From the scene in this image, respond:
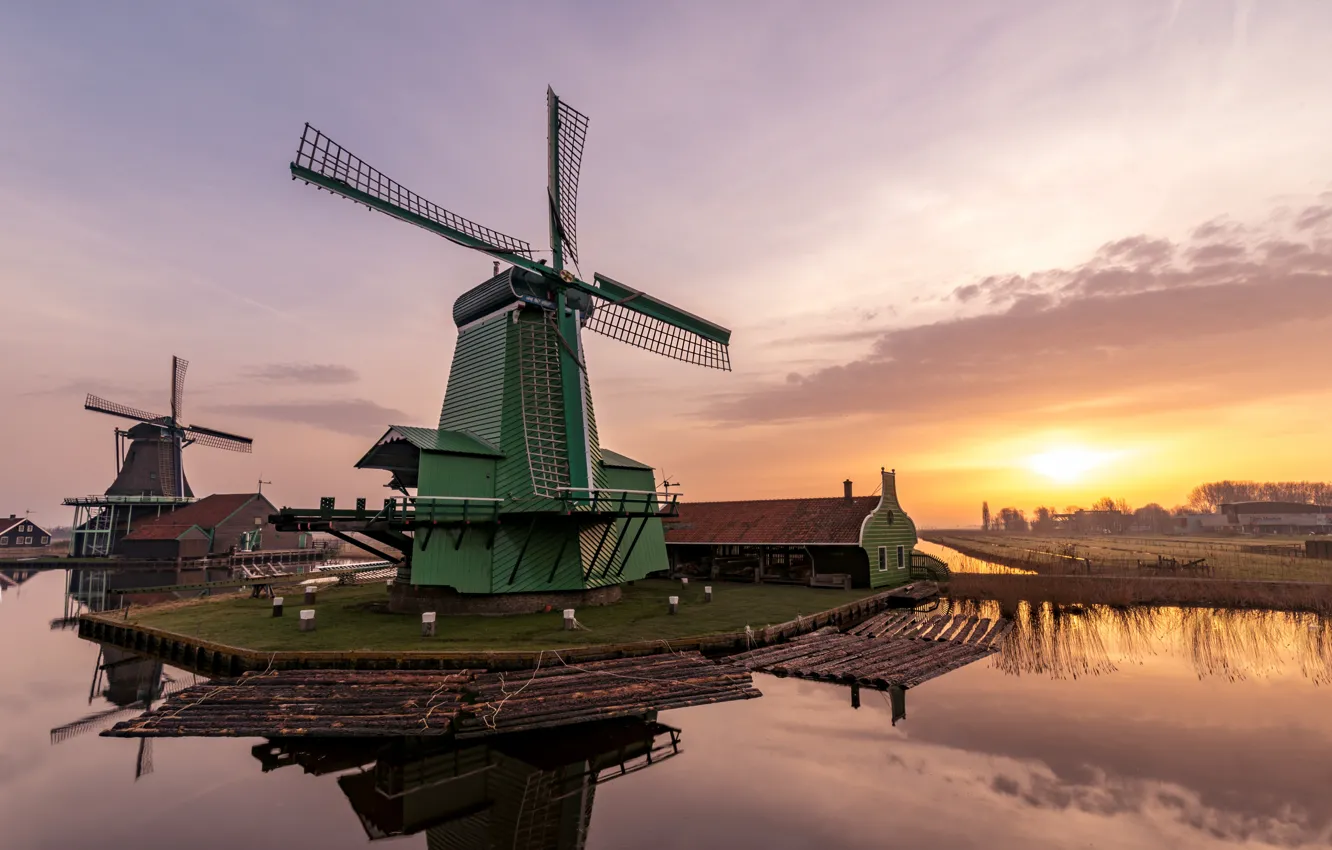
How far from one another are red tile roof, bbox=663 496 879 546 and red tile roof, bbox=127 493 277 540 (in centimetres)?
4463

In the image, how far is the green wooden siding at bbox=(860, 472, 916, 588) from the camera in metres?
28.9

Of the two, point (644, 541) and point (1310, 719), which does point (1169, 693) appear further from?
point (644, 541)

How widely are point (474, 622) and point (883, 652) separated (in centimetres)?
1229

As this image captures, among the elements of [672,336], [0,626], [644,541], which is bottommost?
[0,626]

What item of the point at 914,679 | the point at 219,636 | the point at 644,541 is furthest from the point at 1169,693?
the point at 219,636

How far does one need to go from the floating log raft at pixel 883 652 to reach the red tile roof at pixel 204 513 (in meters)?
57.2

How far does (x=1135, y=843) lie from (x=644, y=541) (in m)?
19.5

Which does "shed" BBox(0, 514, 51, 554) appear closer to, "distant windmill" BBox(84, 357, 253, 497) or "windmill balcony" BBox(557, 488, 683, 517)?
"distant windmill" BBox(84, 357, 253, 497)

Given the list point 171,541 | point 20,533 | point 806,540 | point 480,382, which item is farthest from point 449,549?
point 20,533

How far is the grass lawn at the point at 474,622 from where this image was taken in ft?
53.0

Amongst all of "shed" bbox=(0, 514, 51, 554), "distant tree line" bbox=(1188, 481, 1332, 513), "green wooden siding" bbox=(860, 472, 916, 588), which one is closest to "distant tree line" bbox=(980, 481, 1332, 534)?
"distant tree line" bbox=(1188, 481, 1332, 513)

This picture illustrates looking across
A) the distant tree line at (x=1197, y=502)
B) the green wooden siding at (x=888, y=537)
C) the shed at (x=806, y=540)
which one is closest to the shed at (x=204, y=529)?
the shed at (x=806, y=540)

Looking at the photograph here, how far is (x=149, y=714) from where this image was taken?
1141 cm

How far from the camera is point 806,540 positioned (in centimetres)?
2956
